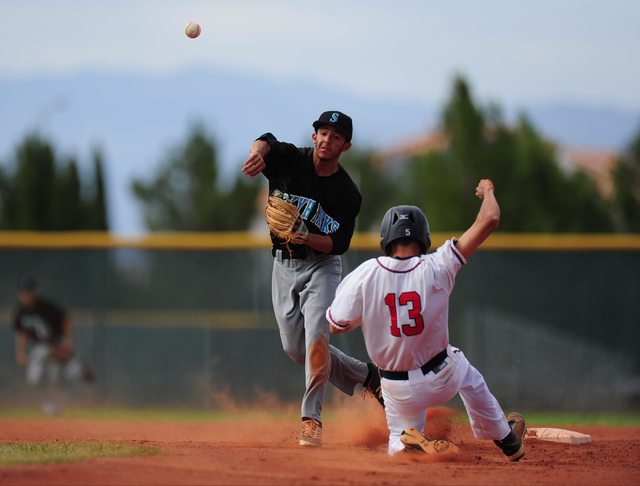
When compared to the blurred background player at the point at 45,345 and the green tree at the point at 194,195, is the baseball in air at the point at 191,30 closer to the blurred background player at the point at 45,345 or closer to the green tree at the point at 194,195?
the blurred background player at the point at 45,345

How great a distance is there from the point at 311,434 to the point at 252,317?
202 inches

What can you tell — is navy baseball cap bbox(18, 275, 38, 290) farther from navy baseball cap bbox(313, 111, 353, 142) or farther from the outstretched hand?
the outstretched hand

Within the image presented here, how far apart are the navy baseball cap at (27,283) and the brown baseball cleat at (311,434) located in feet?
21.2

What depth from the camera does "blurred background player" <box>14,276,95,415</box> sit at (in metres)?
9.28

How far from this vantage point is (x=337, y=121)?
452cm

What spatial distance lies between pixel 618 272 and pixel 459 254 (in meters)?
6.76

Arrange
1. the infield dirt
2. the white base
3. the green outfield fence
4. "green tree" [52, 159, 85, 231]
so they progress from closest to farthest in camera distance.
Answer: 1. the infield dirt
2. the white base
3. the green outfield fence
4. "green tree" [52, 159, 85, 231]

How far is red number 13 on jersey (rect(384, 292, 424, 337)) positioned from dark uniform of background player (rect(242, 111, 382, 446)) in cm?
98

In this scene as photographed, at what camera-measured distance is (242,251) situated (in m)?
9.82

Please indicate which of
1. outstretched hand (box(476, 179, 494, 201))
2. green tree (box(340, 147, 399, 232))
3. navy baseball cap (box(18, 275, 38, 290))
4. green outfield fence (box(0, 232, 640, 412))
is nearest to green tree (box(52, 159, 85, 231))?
green outfield fence (box(0, 232, 640, 412))

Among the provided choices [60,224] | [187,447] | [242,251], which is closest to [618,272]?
[242,251]

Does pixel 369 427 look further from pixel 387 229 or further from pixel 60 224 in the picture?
pixel 60 224

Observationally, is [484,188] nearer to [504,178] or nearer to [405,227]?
[405,227]

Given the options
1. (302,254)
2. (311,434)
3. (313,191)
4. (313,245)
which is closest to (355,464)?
(311,434)
